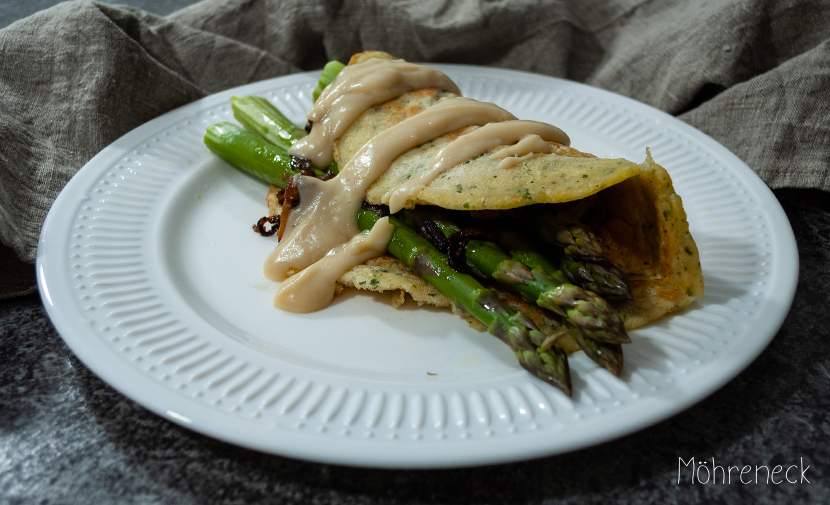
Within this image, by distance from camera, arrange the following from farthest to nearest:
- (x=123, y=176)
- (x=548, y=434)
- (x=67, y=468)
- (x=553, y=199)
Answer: (x=123, y=176)
(x=553, y=199)
(x=67, y=468)
(x=548, y=434)

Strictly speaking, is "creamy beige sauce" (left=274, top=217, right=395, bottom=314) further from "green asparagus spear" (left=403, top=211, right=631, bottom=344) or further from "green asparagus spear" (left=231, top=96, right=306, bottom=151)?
"green asparagus spear" (left=231, top=96, right=306, bottom=151)

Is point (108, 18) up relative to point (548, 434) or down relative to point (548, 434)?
up

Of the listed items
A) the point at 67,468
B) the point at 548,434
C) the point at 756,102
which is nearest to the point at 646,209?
the point at 548,434

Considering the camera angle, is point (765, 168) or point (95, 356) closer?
point (95, 356)

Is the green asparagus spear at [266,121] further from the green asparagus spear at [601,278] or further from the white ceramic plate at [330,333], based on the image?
the green asparagus spear at [601,278]

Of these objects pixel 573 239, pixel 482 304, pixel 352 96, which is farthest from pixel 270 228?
pixel 573 239

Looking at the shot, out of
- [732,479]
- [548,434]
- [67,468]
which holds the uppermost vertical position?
[548,434]

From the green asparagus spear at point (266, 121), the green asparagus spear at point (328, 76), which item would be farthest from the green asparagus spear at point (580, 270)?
the green asparagus spear at point (328, 76)

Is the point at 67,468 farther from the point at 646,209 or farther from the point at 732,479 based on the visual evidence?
the point at 646,209

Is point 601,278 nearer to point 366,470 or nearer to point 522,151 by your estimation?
point 522,151
